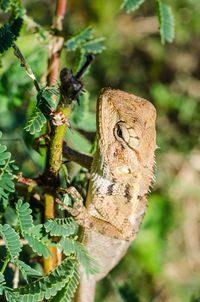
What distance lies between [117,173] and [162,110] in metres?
4.73

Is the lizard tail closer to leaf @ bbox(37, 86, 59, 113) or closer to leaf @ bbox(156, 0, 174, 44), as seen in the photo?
leaf @ bbox(37, 86, 59, 113)

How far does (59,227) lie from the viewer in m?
2.13

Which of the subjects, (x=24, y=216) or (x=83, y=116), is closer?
(x=24, y=216)

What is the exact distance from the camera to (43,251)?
217cm

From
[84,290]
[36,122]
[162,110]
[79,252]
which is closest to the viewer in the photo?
[36,122]

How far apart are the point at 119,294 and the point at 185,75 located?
17.7ft

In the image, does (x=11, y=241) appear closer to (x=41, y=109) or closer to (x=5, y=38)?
(x=41, y=109)

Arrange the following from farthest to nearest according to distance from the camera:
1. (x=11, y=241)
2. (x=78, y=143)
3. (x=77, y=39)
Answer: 1. (x=78, y=143)
2. (x=77, y=39)
3. (x=11, y=241)

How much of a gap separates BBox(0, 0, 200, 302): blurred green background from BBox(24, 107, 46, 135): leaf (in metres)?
4.22

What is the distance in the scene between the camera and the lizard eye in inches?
101

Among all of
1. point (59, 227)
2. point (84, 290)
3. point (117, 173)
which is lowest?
point (84, 290)

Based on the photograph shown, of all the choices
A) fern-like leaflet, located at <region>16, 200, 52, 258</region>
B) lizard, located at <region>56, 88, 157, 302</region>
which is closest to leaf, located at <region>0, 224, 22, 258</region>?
fern-like leaflet, located at <region>16, 200, 52, 258</region>

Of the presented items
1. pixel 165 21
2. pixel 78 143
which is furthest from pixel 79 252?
pixel 165 21

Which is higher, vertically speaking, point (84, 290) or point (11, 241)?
point (11, 241)
